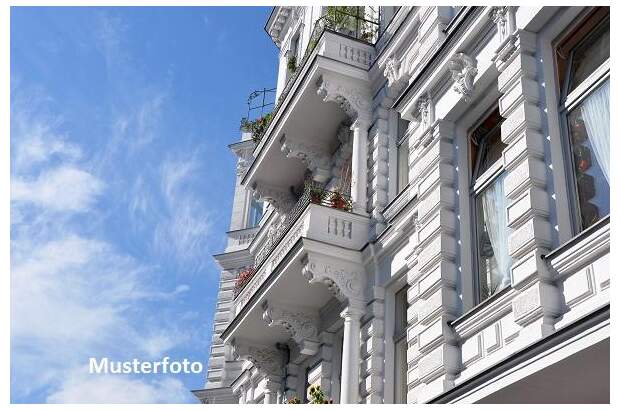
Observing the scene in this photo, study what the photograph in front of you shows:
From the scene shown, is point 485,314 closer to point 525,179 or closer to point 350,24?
point 525,179

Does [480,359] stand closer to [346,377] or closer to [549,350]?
[549,350]

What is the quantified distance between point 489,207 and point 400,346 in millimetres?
4441

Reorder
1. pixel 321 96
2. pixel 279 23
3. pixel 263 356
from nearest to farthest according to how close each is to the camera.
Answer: pixel 321 96, pixel 263 356, pixel 279 23

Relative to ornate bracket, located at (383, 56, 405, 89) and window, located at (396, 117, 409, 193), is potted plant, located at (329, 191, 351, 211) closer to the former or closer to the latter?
window, located at (396, 117, 409, 193)

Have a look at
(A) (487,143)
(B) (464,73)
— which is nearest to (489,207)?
(A) (487,143)

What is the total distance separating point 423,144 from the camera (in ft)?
41.6

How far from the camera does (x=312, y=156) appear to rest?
68.7 ft

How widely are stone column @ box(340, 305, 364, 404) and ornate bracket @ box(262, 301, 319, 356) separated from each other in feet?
7.09

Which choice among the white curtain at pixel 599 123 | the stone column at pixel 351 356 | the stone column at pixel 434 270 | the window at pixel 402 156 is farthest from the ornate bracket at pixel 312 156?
the white curtain at pixel 599 123

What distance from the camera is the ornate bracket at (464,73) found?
11648 millimetres

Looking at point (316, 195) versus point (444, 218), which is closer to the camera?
point (444, 218)

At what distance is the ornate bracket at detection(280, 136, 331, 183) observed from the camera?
20844 millimetres

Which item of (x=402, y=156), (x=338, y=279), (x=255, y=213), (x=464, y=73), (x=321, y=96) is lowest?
(x=338, y=279)

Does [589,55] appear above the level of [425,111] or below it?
below
